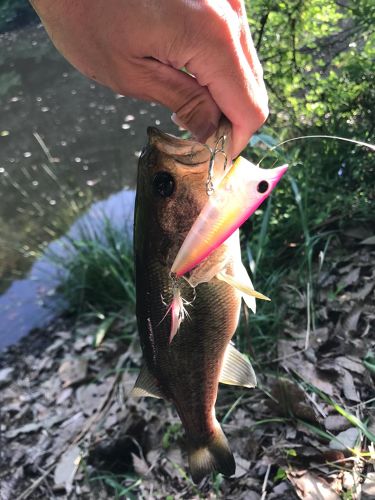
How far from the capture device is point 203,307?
61.9 inches

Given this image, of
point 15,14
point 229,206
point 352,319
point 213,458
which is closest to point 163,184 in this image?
point 229,206

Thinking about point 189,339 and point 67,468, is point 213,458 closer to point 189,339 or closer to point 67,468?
point 189,339

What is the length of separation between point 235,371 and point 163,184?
0.76 m

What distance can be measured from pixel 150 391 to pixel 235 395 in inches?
36.3

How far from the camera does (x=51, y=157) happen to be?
7.25 m

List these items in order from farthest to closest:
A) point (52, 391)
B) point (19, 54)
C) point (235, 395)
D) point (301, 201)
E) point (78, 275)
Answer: point (19, 54)
point (78, 275)
point (52, 391)
point (301, 201)
point (235, 395)

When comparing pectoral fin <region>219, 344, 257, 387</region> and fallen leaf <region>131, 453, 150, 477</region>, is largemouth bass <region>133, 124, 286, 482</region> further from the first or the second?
fallen leaf <region>131, 453, 150, 477</region>

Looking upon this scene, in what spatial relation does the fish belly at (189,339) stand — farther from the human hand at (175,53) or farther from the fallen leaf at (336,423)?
the fallen leaf at (336,423)

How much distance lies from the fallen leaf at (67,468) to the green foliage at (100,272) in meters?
0.95

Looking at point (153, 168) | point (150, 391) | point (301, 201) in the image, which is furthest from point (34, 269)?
point (153, 168)

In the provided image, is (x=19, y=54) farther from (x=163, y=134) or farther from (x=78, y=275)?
(x=163, y=134)

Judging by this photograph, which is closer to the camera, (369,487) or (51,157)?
(369,487)

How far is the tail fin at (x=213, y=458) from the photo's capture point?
1844 mm

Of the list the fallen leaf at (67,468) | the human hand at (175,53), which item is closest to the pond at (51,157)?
the fallen leaf at (67,468)
